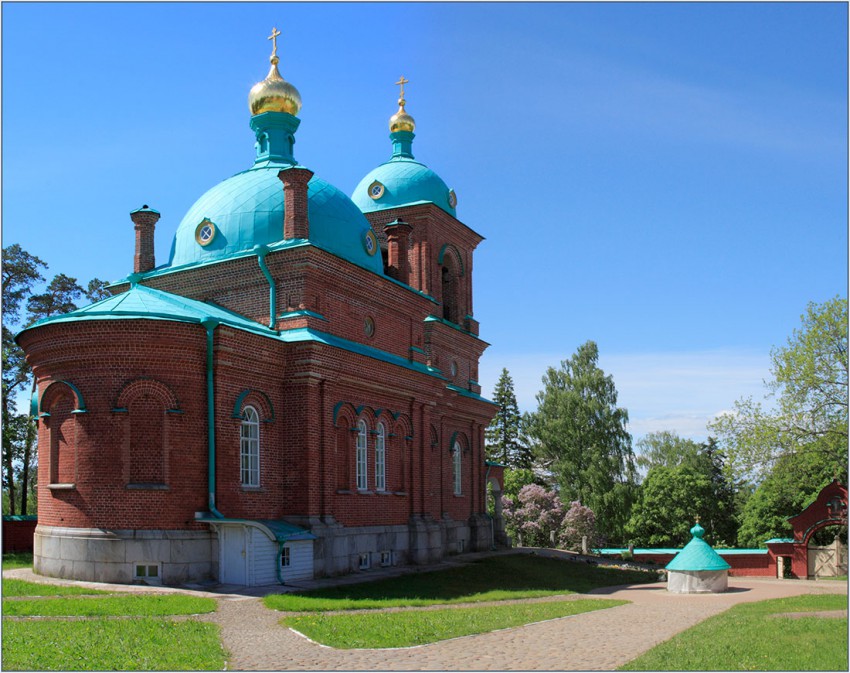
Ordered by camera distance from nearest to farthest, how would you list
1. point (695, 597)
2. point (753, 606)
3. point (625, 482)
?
point (753, 606), point (695, 597), point (625, 482)

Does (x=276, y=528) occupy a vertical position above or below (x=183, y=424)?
below

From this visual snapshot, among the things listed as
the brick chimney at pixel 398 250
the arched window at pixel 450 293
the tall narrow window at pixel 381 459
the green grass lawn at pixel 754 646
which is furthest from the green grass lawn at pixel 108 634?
the arched window at pixel 450 293

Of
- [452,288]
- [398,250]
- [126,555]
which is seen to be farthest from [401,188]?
[126,555]

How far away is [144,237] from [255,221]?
3.99 meters

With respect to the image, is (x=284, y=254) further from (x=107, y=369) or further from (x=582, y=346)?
(x=582, y=346)

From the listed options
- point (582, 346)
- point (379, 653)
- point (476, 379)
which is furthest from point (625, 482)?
point (379, 653)

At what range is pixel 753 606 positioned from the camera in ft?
53.1

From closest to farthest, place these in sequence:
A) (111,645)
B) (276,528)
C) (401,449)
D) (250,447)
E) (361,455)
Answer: (111,645), (276,528), (250,447), (361,455), (401,449)

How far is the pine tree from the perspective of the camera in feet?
178

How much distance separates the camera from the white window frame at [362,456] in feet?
68.1

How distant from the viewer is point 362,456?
21.0 m

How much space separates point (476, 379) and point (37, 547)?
17.1 metres

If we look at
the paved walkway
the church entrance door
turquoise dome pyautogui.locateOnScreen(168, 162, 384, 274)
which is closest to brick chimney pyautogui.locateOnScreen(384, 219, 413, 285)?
turquoise dome pyautogui.locateOnScreen(168, 162, 384, 274)

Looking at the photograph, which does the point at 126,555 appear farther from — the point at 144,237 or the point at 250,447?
the point at 144,237
